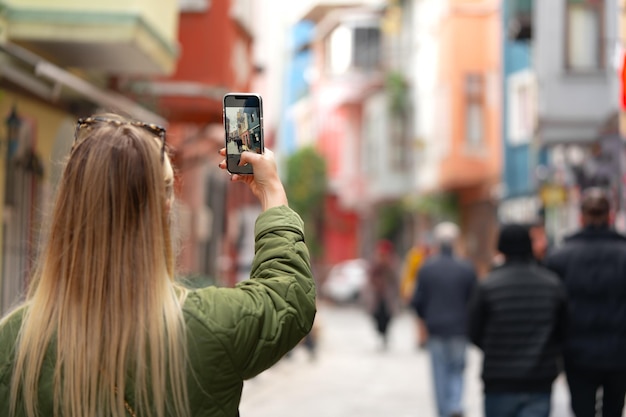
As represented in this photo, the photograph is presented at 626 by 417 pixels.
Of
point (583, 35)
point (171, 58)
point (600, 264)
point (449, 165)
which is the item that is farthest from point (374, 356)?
point (449, 165)

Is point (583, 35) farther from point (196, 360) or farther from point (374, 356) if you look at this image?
point (196, 360)

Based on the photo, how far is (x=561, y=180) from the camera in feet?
92.6

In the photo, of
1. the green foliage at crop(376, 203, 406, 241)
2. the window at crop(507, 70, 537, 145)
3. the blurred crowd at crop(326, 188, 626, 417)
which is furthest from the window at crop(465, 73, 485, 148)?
the blurred crowd at crop(326, 188, 626, 417)

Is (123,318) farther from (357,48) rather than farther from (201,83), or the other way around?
(357,48)

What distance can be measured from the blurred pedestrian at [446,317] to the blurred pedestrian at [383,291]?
1084 centimetres

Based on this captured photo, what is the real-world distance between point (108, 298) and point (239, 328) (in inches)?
10.9

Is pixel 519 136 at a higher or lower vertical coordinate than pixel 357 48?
lower

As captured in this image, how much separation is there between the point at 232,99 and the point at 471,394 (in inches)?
541

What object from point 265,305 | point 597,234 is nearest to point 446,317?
point 597,234

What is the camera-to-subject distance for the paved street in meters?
14.5

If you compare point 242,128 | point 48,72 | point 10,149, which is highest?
point 48,72

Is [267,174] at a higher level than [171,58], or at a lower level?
lower

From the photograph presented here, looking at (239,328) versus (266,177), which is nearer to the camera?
(239,328)

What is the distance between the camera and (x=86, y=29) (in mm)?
13125
